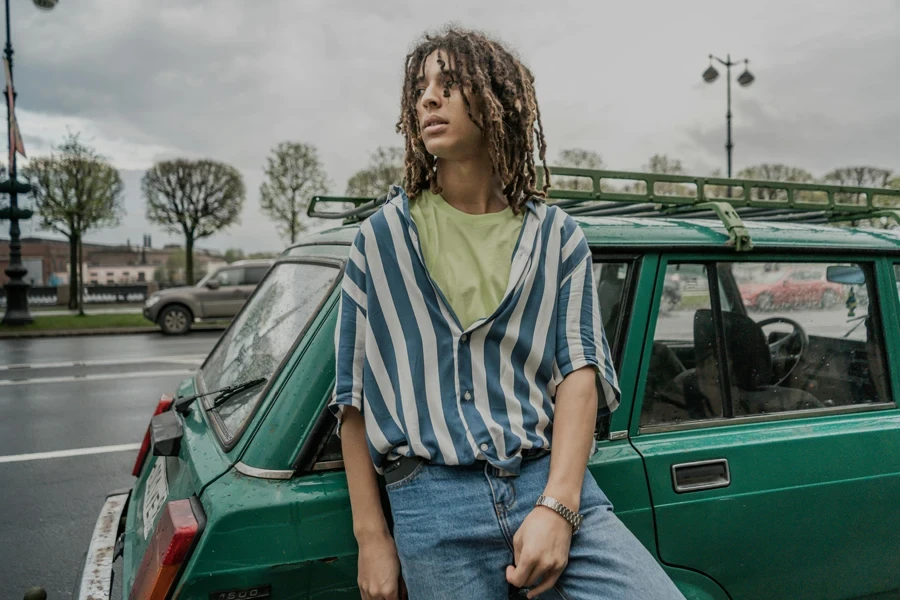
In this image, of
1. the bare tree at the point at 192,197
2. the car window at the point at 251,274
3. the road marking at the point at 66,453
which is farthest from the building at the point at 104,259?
the road marking at the point at 66,453

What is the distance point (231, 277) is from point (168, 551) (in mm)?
16757

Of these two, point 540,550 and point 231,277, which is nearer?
point 540,550

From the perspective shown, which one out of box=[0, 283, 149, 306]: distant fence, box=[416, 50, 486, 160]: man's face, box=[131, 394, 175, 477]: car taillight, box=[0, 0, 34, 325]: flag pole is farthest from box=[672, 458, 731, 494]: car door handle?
box=[0, 283, 149, 306]: distant fence

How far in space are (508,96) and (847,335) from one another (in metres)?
1.55

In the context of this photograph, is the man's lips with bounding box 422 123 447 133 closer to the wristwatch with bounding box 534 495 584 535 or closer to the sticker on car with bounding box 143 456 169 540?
the wristwatch with bounding box 534 495 584 535

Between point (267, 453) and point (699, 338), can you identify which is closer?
point (267, 453)

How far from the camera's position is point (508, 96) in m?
1.51

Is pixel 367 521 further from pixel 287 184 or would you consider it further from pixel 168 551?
pixel 287 184

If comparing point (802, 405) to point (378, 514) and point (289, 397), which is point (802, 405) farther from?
point (289, 397)

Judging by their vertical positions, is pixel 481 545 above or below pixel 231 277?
below

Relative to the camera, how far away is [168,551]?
4.70ft

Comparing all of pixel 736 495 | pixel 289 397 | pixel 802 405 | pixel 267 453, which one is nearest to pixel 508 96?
pixel 289 397

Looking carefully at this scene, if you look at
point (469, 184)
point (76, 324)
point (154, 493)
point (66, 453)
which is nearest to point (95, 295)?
point (76, 324)

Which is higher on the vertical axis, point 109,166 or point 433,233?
point 109,166
